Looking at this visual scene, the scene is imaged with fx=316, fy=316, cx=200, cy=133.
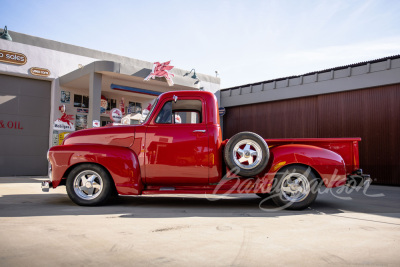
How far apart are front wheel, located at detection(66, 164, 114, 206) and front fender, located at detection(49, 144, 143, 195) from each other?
11 cm

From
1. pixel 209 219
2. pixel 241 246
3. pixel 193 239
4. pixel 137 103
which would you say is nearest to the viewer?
pixel 241 246

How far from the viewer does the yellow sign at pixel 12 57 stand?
11625 millimetres

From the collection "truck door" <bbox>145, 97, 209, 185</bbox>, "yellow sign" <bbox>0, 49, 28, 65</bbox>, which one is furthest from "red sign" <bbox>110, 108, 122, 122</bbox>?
"truck door" <bbox>145, 97, 209, 185</bbox>

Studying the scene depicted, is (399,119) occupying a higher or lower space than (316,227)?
higher

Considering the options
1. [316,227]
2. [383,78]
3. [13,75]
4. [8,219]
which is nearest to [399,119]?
[383,78]

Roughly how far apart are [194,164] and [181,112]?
3.53ft

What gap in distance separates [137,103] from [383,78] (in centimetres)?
1114

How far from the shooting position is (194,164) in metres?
5.27

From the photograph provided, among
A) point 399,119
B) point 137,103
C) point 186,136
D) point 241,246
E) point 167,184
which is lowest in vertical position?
point 241,246

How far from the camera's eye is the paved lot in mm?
2685

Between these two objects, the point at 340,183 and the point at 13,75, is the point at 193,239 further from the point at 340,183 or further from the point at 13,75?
the point at 13,75

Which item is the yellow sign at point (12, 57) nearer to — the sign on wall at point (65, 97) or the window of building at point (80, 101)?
the sign on wall at point (65, 97)

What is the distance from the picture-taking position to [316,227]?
13.0 feet

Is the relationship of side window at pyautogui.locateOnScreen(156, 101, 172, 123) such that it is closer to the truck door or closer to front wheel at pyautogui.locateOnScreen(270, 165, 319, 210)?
the truck door
